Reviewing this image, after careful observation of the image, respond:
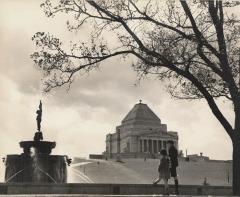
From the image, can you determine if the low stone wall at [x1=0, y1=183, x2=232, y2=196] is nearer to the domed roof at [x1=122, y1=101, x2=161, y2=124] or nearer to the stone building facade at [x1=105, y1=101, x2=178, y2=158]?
the stone building facade at [x1=105, y1=101, x2=178, y2=158]

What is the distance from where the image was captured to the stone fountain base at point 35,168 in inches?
893

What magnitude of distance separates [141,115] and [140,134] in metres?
9.48

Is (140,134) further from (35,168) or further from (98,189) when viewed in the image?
(98,189)

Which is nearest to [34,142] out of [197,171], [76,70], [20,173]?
[20,173]

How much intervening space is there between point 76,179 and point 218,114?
119 ft

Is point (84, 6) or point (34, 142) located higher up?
point (84, 6)

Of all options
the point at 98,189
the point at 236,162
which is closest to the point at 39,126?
the point at 98,189

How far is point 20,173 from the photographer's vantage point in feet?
74.8

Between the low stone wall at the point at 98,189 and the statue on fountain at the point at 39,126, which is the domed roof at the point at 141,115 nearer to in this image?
the statue on fountain at the point at 39,126

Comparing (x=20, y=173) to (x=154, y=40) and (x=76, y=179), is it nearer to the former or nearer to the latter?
(x=154, y=40)

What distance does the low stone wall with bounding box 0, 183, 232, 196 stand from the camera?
639 inches

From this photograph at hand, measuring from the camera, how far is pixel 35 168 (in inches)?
888

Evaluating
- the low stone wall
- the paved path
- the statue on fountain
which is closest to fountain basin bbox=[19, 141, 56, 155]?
the statue on fountain

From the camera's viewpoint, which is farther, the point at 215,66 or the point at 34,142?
the point at 34,142
